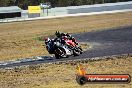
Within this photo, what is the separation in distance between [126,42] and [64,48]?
9546 millimetres

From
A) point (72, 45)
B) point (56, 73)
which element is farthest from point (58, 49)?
point (56, 73)

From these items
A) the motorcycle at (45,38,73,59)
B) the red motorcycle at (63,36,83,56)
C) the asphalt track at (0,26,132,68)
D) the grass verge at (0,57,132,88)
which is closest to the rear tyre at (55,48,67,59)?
the motorcycle at (45,38,73,59)

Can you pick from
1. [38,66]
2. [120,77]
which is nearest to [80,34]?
[38,66]

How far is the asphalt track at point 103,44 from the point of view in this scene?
25.6m

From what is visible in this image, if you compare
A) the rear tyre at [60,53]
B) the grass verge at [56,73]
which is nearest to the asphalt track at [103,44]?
the rear tyre at [60,53]

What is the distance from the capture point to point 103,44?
32.5 meters

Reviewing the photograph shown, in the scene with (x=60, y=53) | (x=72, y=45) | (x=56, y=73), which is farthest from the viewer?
(x=72, y=45)

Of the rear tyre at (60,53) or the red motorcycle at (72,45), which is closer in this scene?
the rear tyre at (60,53)

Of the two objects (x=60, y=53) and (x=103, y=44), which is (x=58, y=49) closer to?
(x=60, y=53)

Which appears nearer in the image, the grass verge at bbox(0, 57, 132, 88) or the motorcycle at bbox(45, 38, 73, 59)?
the grass verge at bbox(0, 57, 132, 88)

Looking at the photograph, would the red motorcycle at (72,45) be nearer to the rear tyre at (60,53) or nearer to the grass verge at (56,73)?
the rear tyre at (60,53)

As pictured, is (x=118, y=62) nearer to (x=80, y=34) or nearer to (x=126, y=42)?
(x=126, y=42)

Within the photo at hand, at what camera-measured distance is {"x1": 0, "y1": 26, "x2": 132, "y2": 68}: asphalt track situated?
25.6 m

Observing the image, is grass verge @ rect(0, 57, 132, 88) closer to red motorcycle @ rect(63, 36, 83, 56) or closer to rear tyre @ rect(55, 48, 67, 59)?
rear tyre @ rect(55, 48, 67, 59)
